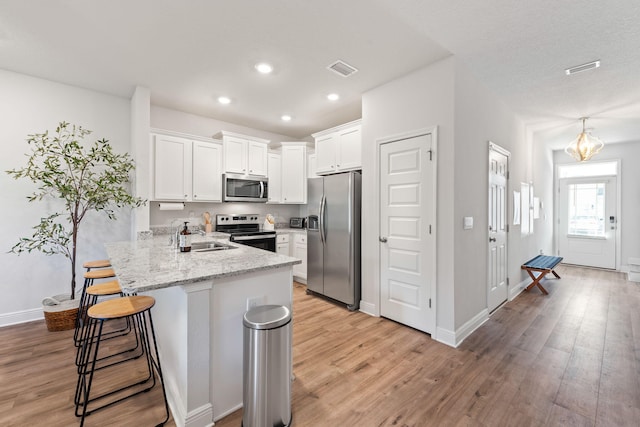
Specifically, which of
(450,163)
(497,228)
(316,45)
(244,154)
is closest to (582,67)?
(450,163)

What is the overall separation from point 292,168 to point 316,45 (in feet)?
8.72

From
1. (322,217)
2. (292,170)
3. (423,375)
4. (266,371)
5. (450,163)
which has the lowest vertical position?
(423,375)

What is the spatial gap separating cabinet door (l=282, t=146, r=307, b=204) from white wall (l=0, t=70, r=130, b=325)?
2663mm

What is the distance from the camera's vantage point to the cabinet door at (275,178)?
490 cm

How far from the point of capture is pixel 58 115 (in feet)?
10.8

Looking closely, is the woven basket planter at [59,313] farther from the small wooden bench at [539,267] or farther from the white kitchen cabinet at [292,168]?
the small wooden bench at [539,267]

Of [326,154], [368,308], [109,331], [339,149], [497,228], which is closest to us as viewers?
[109,331]

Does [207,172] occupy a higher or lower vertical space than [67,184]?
higher

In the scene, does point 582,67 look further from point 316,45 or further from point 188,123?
point 188,123

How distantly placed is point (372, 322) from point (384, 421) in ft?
4.75

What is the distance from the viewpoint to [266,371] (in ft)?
5.04

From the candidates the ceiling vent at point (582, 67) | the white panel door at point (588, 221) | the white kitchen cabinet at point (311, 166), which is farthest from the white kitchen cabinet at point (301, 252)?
the white panel door at point (588, 221)

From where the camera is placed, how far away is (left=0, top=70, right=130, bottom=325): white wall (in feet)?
9.91

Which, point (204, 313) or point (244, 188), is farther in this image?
point (244, 188)
